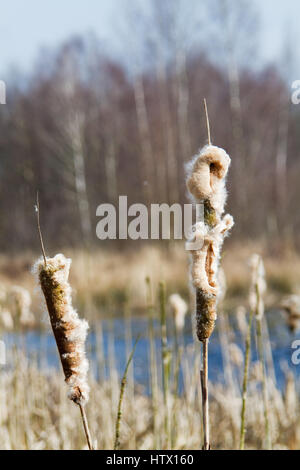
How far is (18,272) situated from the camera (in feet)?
29.6

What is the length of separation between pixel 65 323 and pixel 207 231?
0.20m

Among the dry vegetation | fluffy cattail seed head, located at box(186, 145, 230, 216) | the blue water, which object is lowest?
the dry vegetation

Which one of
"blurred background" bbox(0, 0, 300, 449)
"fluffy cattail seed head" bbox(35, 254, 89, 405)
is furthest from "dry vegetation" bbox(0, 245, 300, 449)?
"blurred background" bbox(0, 0, 300, 449)

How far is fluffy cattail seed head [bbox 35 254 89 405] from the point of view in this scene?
631 mm

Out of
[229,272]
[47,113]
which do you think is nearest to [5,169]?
[47,113]

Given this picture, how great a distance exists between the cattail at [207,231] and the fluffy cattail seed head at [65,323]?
0.48 ft

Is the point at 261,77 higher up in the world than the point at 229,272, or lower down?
higher up

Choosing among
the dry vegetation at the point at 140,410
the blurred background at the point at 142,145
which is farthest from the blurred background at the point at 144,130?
the dry vegetation at the point at 140,410

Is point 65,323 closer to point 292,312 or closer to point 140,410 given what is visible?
point 292,312

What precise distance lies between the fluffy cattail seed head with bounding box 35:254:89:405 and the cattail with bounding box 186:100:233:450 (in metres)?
0.15

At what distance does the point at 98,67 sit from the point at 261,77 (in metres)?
4.74

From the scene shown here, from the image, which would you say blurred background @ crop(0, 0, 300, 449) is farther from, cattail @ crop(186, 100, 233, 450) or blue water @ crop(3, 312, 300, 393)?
cattail @ crop(186, 100, 233, 450)
